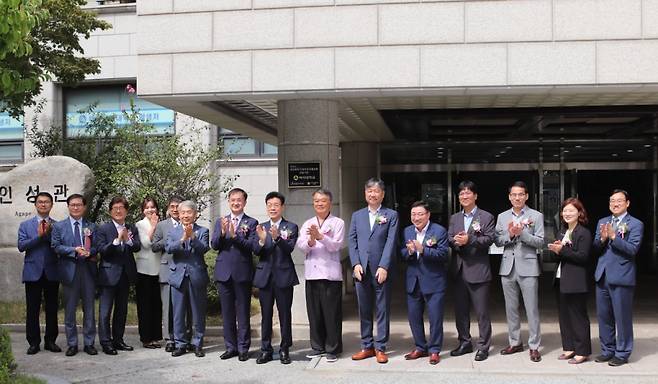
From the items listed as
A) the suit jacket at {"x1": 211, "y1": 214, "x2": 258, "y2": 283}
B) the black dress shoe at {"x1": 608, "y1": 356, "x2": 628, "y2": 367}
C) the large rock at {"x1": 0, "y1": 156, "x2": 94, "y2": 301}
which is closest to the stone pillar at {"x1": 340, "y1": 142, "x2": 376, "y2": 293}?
the large rock at {"x1": 0, "y1": 156, "x2": 94, "y2": 301}

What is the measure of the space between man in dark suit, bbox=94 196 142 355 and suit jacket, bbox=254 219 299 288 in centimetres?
159

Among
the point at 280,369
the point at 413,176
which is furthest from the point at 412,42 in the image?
the point at 413,176

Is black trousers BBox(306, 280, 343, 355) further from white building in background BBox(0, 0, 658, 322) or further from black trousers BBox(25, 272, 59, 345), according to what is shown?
black trousers BBox(25, 272, 59, 345)

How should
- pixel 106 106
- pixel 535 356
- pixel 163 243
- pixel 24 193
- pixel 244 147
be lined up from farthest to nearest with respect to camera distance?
pixel 106 106 < pixel 244 147 < pixel 24 193 < pixel 163 243 < pixel 535 356

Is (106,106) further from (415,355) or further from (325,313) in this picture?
(415,355)

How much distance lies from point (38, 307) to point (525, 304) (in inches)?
211

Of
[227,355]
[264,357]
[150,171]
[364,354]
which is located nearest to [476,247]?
[364,354]

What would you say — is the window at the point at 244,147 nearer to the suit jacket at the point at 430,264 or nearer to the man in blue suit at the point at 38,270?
the man in blue suit at the point at 38,270

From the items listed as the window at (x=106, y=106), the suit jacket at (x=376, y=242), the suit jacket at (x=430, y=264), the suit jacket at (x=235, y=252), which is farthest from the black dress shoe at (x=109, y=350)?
the window at (x=106, y=106)

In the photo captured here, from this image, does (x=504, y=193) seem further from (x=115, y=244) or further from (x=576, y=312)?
(x=115, y=244)

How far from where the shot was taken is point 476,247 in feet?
→ 23.6

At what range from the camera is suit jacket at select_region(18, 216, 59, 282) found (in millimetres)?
7793

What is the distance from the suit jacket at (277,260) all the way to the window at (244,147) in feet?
38.7

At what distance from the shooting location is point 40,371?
701cm
